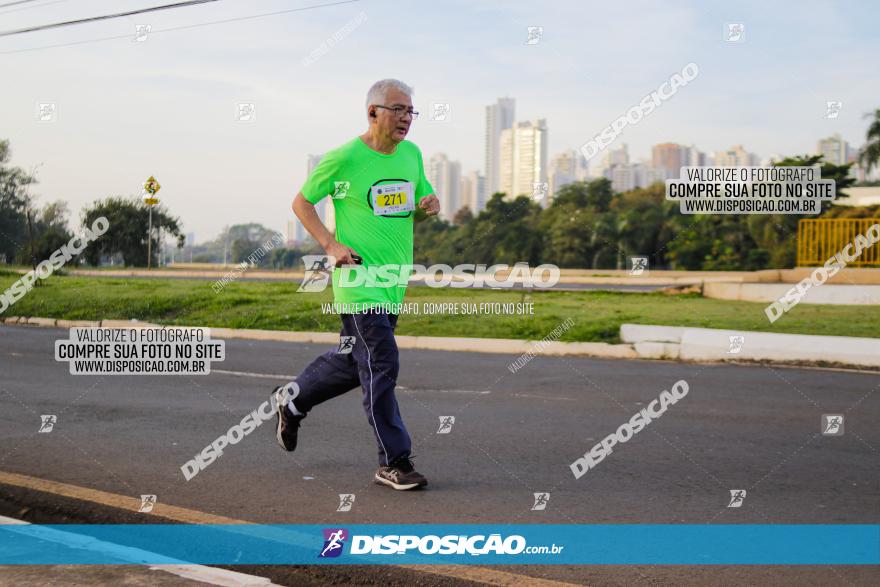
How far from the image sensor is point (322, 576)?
11.8 feet

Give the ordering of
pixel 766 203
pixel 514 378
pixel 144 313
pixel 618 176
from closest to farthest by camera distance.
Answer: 1. pixel 514 378
2. pixel 144 313
3. pixel 766 203
4. pixel 618 176

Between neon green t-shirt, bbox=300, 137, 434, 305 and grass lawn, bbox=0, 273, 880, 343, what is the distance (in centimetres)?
883

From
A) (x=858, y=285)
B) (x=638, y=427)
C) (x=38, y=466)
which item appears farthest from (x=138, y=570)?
(x=858, y=285)

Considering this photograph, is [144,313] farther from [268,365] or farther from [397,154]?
[397,154]

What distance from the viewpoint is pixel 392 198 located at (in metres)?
4.99

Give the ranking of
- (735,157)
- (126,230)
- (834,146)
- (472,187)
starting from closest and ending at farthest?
(126,230) → (834,146) → (735,157) → (472,187)

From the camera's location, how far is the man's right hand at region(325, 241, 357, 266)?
478 centimetres

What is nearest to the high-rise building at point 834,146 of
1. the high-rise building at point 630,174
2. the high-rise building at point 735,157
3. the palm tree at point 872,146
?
the high-rise building at point 735,157

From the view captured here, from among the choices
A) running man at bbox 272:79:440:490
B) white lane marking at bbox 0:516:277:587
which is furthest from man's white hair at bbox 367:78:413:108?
white lane marking at bbox 0:516:277:587

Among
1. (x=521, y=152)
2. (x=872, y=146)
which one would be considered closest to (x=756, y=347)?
(x=872, y=146)

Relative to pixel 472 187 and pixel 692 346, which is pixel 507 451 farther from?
pixel 472 187

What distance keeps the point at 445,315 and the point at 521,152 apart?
210 feet

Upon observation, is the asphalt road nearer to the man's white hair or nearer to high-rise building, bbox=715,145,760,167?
the man's white hair

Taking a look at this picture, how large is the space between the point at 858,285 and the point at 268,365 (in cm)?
1332
